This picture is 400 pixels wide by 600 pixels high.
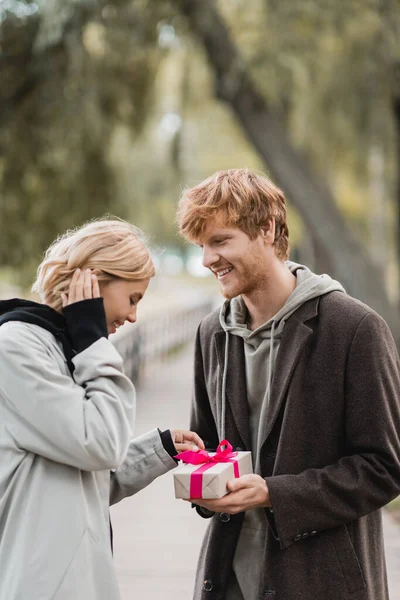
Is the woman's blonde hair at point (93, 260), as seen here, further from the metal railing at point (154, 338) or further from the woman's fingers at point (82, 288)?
the metal railing at point (154, 338)

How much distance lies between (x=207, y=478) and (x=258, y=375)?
1.40 ft

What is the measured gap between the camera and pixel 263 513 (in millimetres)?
2570

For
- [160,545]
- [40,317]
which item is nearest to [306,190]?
[160,545]

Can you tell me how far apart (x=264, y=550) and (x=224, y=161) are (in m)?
20.4

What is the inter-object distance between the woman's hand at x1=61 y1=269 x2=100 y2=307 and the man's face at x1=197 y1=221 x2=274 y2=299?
372 millimetres

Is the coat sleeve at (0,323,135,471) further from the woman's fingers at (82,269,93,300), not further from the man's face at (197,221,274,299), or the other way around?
the man's face at (197,221,274,299)

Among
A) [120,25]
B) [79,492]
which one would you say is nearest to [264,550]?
[79,492]

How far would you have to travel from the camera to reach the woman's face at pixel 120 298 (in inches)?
93.3

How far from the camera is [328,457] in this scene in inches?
96.9

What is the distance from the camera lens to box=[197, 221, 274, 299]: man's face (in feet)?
8.43

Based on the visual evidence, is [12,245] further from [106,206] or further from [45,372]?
[45,372]

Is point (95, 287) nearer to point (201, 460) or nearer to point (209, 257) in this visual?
point (209, 257)

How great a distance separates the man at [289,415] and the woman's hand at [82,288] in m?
0.37

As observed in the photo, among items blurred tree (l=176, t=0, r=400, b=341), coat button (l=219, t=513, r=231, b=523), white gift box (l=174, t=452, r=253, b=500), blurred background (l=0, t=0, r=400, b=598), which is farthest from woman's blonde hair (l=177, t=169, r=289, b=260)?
blurred tree (l=176, t=0, r=400, b=341)
